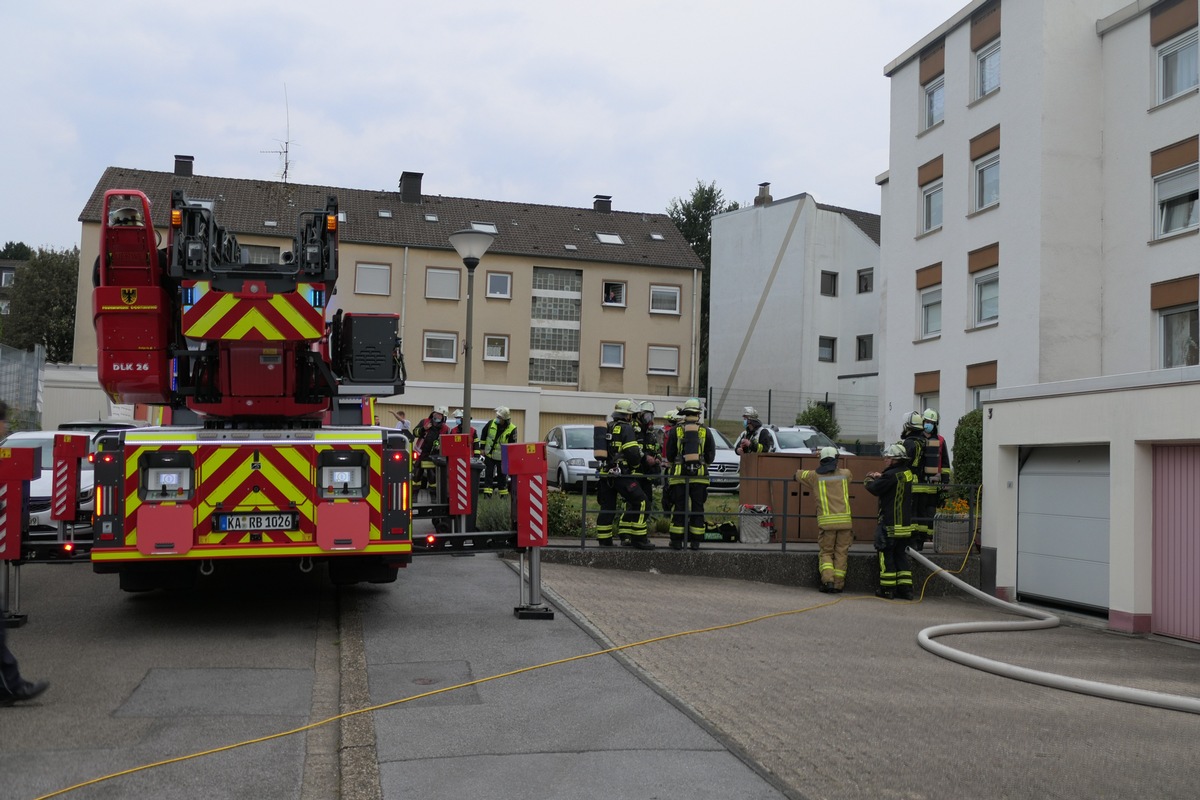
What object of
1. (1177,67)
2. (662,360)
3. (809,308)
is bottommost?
(662,360)

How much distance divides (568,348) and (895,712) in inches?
1553

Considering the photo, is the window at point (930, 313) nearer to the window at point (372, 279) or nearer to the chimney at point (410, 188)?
the window at point (372, 279)

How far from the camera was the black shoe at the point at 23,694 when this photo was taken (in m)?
6.56

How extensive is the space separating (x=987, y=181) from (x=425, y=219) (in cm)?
2623

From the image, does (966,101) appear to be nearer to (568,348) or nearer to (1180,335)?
(1180,335)

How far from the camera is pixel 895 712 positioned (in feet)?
22.9

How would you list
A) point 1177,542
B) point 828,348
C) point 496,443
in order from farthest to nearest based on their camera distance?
point 828,348 → point 496,443 → point 1177,542

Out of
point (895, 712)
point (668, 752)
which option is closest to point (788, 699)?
point (895, 712)

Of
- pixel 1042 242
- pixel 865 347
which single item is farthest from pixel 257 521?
pixel 865 347

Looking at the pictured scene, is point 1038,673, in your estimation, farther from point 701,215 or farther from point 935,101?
point 701,215

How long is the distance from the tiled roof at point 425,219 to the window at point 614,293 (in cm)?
93

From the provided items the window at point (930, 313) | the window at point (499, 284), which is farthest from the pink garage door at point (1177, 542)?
the window at point (499, 284)

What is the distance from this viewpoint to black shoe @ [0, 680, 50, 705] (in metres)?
6.56

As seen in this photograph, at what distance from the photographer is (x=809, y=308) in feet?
140
